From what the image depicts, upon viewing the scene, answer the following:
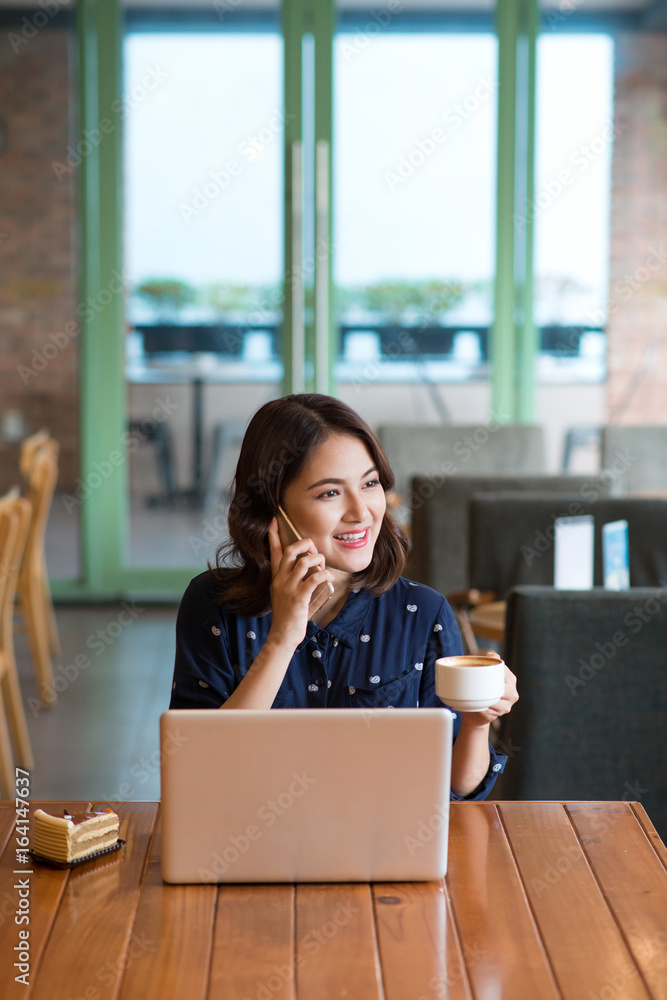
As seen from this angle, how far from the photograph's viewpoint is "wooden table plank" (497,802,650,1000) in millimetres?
1084

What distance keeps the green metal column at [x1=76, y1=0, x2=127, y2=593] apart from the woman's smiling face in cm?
404

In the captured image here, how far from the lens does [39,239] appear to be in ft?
18.3

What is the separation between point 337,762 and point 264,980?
0.74ft

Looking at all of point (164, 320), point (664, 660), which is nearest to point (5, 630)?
point (664, 660)

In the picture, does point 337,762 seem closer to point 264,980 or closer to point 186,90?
point 264,980

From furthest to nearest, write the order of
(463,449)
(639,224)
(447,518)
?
(639,224), (463,449), (447,518)

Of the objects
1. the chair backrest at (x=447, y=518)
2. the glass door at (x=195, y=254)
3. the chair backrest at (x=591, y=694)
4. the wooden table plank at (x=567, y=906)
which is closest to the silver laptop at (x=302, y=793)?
the wooden table plank at (x=567, y=906)

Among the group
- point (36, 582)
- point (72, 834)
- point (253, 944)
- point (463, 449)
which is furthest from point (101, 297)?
point (253, 944)

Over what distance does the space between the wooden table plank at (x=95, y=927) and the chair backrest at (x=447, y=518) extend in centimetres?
228

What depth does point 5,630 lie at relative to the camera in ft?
10.8

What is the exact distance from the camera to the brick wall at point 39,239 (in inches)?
217

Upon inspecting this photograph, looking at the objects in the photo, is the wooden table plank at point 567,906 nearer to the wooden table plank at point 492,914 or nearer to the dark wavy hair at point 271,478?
the wooden table plank at point 492,914

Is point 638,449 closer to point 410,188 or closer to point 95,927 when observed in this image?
point 410,188

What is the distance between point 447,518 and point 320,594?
1949 mm
